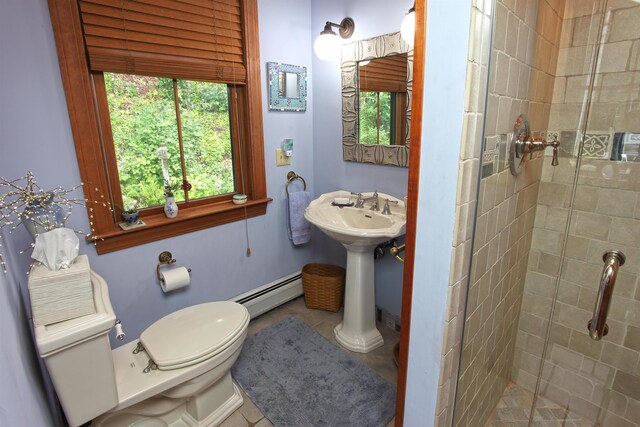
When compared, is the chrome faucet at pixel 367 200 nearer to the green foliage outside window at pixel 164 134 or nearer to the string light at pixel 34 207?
the green foliage outside window at pixel 164 134

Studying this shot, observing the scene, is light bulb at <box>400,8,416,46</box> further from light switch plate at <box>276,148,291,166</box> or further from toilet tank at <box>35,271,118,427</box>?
toilet tank at <box>35,271,118,427</box>

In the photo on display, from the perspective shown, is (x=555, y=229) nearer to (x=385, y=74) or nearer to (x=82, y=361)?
(x=385, y=74)

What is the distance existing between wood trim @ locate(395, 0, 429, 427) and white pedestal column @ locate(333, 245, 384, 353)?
0.85 metres

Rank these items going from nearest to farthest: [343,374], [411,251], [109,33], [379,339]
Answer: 1. [411,251]
2. [109,33]
3. [343,374]
4. [379,339]

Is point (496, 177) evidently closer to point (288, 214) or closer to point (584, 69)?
point (584, 69)

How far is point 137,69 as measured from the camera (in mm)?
1669

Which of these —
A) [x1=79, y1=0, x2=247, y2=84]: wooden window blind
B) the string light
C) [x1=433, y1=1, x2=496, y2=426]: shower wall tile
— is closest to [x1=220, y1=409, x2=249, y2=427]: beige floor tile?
[x1=433, y1=1, x2=496, y2=426]: shower wall tile

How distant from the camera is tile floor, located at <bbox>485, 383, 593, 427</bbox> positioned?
1.61 m

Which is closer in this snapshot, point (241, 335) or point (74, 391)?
point (74, 391)

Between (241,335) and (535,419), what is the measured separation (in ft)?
4.77

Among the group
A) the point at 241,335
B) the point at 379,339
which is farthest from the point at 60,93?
the point at 379,339

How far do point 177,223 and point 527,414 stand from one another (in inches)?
81.3

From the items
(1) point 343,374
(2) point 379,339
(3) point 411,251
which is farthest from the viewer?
(2) point 379,339

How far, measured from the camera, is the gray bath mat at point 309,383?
1.65m
